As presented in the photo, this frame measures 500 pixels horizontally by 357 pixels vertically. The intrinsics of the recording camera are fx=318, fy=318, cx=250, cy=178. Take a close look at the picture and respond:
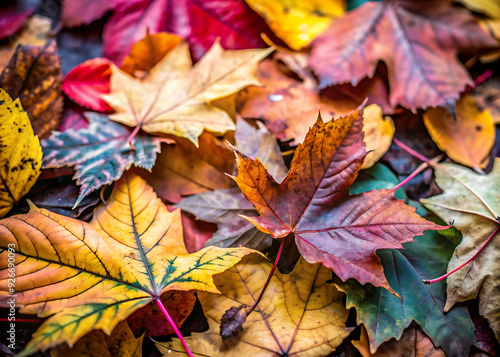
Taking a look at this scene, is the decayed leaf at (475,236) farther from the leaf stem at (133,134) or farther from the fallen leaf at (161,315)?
the leaf stem at (133,134)

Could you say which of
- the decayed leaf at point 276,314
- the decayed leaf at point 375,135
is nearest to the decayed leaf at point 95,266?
the decayed leaf at point 276,314

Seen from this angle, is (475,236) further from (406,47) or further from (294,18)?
(294,18)

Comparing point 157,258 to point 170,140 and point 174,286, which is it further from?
point 170,140

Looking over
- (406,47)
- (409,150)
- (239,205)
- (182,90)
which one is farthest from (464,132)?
(182,90)

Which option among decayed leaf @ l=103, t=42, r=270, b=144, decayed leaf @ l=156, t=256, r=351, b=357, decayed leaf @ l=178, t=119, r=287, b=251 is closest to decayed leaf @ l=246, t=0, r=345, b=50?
decayed leaf @ l=103, t=42, r=270, b=144

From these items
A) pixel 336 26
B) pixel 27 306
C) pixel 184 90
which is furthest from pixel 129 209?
pixel 336 26

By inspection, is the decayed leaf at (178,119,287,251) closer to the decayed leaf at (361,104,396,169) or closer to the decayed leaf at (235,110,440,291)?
the decayed leaf at (235,110,440,291)
